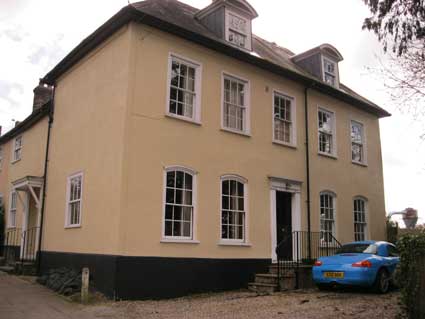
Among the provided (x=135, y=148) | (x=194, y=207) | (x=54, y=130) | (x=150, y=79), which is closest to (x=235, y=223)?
(x=194, y=207)

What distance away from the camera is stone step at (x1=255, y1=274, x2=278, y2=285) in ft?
42.4

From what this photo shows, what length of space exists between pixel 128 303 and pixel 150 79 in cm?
567

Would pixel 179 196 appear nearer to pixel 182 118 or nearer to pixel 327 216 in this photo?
pixel 182 118

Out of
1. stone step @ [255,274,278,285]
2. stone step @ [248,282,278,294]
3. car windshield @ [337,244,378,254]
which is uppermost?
car windshield @ [337,244,378,254]

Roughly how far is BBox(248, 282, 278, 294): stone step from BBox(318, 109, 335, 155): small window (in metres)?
6.41

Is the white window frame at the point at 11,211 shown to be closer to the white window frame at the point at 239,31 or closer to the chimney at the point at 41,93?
the chimney at the point at 41,93

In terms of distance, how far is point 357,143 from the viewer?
754 inches

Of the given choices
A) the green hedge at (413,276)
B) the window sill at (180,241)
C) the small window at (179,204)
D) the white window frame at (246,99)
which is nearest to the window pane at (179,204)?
the small window at (179,204)

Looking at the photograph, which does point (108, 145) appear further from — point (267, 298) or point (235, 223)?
point (267, 298)

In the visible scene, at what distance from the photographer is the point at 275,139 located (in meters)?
15.6

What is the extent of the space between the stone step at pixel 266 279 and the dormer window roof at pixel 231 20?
7157 mm

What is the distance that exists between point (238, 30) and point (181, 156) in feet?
17.0

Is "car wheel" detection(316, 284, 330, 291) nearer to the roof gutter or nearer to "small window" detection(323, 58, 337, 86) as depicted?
the roof gutter

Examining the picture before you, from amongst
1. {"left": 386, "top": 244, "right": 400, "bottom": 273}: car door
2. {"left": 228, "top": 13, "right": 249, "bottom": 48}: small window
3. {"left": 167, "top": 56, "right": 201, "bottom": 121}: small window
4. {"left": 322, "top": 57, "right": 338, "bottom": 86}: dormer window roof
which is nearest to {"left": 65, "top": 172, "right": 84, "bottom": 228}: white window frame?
{"left": 167, "top": 56, "right": 201, "bottom": 121}: small window
